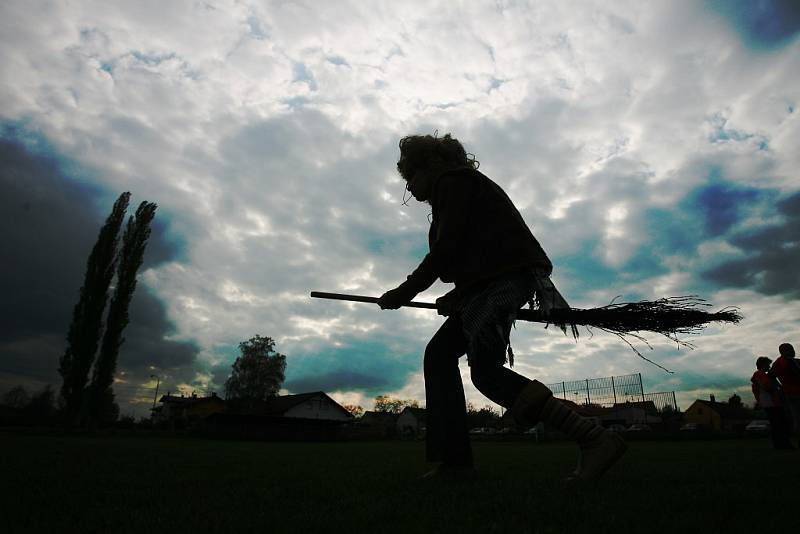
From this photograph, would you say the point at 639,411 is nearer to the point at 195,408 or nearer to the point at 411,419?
the point at 411,419

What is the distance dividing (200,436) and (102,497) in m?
35.7

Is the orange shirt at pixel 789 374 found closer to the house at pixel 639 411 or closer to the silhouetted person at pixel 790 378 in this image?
the silhouetted person at pixel 790 378

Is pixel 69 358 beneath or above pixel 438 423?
above

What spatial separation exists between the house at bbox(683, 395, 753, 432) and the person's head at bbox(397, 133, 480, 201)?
73307 mm

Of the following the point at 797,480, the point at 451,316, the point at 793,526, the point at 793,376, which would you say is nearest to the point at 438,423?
the point at 451,316

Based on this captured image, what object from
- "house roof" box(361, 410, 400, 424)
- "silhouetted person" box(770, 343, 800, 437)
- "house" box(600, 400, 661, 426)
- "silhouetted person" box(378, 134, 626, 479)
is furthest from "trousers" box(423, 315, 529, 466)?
"house roof" box(361, 410, 400, 424)

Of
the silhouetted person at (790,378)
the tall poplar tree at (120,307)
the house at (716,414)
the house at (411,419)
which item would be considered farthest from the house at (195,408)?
the silhouetted person at (790,378)

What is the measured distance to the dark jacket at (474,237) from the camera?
2.91 meters

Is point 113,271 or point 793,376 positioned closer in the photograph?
point 793,376

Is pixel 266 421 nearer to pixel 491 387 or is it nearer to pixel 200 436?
pixel 200 436

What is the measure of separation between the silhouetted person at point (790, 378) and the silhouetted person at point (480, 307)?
5602mm

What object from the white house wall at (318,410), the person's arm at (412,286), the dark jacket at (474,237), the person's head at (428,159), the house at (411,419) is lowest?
the house at (411,419)

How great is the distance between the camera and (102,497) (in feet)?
7.16

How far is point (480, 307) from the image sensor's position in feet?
9.20
